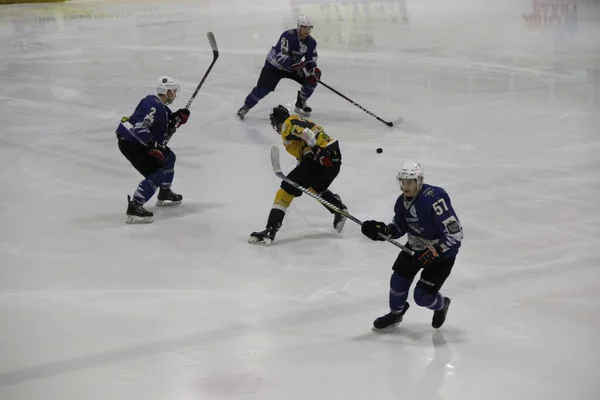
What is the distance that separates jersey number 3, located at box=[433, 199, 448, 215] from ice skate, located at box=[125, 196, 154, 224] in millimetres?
2625

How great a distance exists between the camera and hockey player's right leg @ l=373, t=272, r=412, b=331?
15.2 ft

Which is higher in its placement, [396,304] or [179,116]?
[179,116]

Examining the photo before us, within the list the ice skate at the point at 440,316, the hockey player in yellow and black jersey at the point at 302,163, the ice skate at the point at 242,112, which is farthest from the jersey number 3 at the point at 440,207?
the ice skate at the point at 242,112

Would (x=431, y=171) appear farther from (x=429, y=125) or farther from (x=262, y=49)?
(x=262, y=49)

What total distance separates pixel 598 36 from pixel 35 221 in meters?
8.97

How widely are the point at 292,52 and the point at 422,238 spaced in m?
4.71

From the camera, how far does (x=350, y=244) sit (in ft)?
19.7

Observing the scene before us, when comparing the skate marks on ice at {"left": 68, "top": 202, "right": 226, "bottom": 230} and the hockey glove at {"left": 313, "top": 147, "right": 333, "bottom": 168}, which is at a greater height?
the hockey glove at {"left": 313, "top": 147, "right": 333, "bottom": 168}

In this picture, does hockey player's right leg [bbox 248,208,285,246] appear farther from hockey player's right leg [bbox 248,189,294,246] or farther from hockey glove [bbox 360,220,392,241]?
hockey glove [bbox 360,220,392,241]

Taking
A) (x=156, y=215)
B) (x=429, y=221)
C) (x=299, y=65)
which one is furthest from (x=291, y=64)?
(x=429, y=221)

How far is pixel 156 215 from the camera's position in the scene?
260 inches

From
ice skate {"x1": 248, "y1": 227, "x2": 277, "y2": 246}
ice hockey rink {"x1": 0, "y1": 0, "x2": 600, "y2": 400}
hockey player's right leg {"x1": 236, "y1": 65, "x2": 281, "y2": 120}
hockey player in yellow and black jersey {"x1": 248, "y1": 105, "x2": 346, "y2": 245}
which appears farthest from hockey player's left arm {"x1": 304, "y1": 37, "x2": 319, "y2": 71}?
ice skate {"x1": 248, "y1": 227, "x2": 277, "y2": 246}

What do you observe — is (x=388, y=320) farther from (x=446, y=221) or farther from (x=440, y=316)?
(x=446, y=221)

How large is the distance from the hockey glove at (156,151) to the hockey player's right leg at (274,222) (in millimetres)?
860
